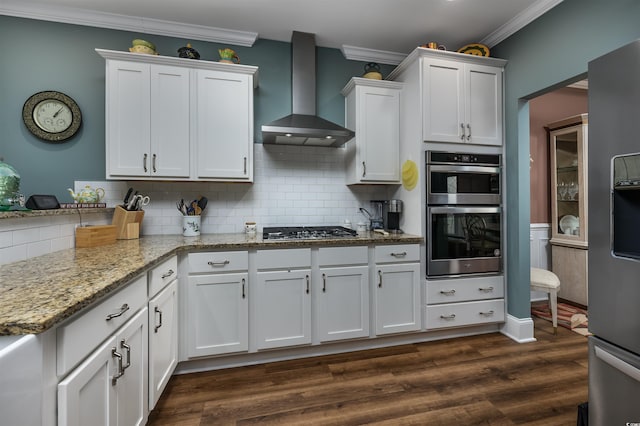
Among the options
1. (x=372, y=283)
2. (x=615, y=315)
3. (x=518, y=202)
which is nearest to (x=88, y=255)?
(x=372, y=283)

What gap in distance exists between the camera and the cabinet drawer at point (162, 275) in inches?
61.0

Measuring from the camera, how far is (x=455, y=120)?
2561mm

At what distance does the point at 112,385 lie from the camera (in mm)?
1101

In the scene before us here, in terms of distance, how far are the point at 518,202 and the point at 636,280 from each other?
162 centimetres

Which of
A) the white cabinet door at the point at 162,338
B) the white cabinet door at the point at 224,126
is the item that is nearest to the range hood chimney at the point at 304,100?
the white cabinet door at the point at 224,126

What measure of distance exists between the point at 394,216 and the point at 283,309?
4.42 feet

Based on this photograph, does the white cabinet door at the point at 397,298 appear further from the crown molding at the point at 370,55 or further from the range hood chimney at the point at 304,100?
the crown molding at the point at 370,55

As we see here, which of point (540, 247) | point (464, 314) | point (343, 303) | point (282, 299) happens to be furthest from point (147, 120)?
point (540, 247)

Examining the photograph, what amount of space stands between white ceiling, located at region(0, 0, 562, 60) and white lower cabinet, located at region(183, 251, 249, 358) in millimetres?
1999

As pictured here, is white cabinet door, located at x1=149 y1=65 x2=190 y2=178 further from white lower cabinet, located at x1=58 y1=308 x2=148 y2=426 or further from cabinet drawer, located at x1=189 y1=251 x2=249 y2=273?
white lower cabinet, located at x1=58 y1=308 x2=148 y2=426

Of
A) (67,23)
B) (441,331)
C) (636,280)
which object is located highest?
(67,23)

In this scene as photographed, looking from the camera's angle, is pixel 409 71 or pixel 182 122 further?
pixel 409 71

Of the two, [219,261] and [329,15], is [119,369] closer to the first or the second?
[219,261]

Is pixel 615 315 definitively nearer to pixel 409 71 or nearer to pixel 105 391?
pixel 105 391
